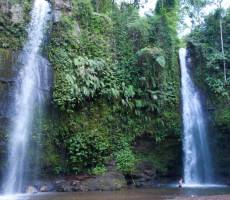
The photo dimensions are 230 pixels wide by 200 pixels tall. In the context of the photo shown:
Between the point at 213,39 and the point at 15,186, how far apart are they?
13.5 metres

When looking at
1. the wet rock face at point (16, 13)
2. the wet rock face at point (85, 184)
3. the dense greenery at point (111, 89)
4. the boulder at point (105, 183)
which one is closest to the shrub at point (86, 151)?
the dense greenery at point (111, 89)

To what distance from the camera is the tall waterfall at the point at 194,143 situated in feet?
57.7

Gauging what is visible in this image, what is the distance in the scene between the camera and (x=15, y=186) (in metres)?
14.2

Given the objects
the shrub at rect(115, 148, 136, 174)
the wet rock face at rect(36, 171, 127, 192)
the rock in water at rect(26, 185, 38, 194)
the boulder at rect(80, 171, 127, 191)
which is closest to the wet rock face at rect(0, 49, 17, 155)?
the rock in water at rect(26, 185, 38, 194)

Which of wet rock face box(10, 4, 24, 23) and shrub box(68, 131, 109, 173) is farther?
wet rock face box(10, 4, 24, 23)

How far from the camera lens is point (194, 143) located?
1794cm

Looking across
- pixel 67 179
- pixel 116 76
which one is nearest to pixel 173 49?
pixel 116 76

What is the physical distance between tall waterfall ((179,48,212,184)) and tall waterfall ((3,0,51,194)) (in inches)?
287

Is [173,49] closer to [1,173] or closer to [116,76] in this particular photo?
A: [116,76]

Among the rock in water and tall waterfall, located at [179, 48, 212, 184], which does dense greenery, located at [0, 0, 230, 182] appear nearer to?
tall waterfall, located at [179, 48, 212, 184]

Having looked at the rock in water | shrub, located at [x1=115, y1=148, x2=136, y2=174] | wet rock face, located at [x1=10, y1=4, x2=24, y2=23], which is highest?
wet rock face, located at [x1=10, y1=4, x2=24, y2=23]

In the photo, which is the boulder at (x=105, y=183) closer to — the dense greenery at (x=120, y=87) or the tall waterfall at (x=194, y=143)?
the dense greenery at (x=120, y=87)

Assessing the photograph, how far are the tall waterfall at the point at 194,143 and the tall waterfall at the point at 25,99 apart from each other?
728 cm

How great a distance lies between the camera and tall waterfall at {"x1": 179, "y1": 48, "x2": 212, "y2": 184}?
17.6 m
